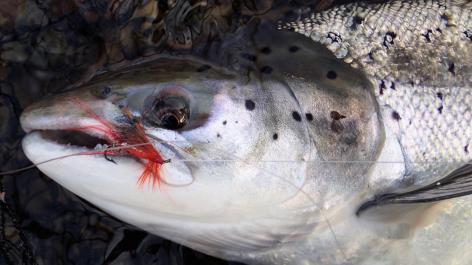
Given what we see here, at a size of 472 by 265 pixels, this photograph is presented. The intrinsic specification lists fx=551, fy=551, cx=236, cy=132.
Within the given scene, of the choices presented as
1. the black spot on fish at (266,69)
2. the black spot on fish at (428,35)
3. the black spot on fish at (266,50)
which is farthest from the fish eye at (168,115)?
the black spot on fish at (428,35)

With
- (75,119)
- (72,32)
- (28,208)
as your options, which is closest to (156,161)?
(75,119)

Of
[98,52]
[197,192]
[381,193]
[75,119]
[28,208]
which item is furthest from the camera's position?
[98,52]

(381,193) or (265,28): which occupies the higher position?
(265,28)

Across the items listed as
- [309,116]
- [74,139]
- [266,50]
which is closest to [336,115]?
[309,116]

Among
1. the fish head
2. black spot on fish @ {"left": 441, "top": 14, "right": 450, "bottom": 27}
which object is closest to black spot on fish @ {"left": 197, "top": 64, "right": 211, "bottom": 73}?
the fish head

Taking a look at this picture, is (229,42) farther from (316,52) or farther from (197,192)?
(197,192)

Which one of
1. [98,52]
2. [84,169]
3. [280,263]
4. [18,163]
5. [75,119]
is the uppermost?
[75,119]

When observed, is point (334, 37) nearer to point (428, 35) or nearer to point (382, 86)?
point (382, 86)

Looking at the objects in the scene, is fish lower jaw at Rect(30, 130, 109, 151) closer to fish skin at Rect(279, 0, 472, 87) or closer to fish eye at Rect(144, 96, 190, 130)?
fish eye at Rect(144, 96, 190, 130)
